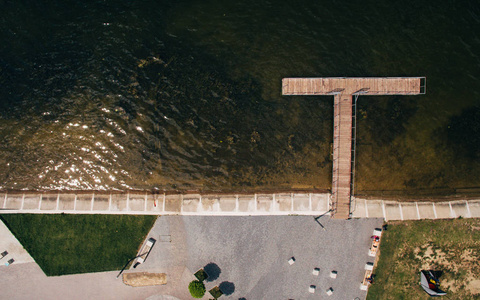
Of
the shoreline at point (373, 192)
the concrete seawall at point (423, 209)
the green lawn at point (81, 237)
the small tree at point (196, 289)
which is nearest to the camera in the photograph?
the small tree at point (196, 289)

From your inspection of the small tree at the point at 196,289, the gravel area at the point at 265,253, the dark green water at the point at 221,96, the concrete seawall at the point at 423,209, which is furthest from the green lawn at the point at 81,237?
the concrete seawall at the point at 423,209

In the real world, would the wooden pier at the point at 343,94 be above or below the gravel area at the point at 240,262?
above

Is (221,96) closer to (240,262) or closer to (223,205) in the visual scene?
(223,205)

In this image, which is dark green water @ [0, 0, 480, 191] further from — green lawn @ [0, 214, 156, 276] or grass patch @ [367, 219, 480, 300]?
grass patch @ [367, 219, 480, 300]

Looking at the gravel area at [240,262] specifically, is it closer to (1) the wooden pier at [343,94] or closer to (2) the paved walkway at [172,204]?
(2) the paved walkway at [172,204]

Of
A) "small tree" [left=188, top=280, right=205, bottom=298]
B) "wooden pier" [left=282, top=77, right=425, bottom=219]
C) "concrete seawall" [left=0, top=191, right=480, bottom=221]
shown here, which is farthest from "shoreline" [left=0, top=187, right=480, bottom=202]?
"small tree" [left=188, top=280, right=205, bottom=298]

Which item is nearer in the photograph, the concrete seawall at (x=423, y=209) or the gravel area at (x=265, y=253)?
the concrete seawall at (x=423, y=209)

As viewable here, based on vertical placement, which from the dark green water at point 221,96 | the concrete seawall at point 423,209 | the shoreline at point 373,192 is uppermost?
the dark green water at point 221,96
